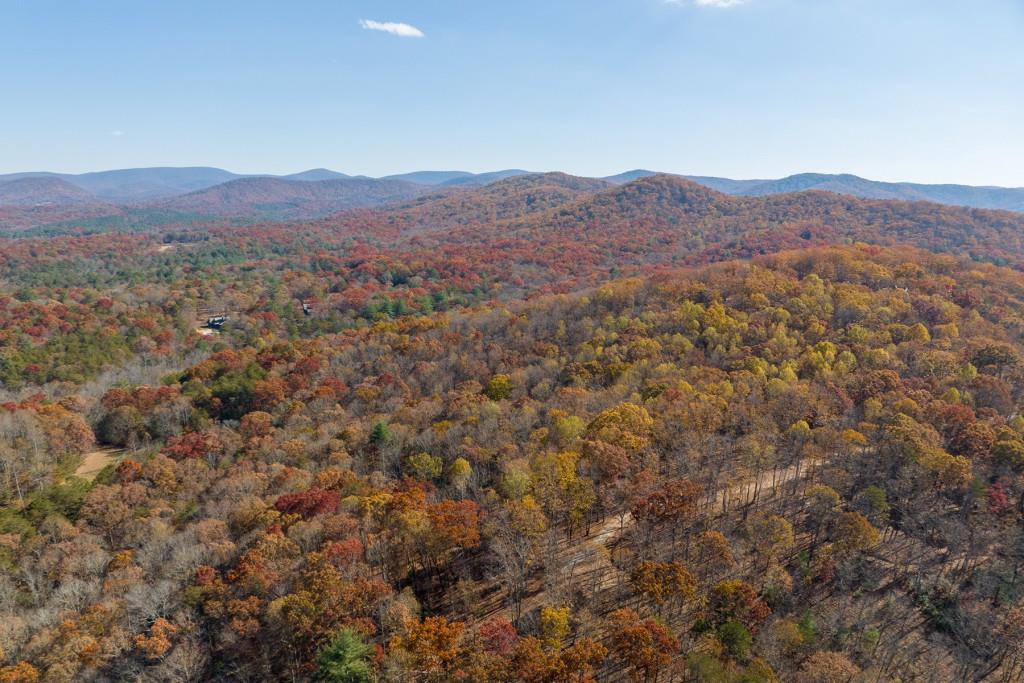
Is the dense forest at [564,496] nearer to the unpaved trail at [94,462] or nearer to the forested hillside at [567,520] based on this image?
the forested hillside at [567,520]

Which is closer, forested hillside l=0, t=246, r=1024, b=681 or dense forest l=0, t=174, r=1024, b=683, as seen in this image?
forested hillside l=0, t=246, r=1024, b=681

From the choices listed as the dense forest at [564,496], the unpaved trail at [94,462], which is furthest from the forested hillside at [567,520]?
the unpaved trail at [94,462]

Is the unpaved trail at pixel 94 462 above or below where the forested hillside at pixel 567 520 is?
below

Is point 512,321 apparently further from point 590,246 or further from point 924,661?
point 590,246

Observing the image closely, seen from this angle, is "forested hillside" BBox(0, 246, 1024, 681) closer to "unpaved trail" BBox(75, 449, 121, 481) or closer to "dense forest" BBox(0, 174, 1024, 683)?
"dense forest" BBox(0, 174, 1024, 683)

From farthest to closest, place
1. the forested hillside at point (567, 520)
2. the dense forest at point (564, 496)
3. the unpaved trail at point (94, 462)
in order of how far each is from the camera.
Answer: the unpaved trail at point (94, 462), the dense forest at point (564, 496), the forested hillside at point (567, 520)

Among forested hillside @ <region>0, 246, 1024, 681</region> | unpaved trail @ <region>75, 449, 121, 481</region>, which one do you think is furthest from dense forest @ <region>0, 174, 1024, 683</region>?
unpaved trail @ <region>75, 449, 121, 481</region>
